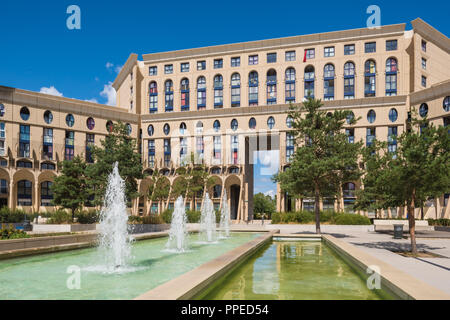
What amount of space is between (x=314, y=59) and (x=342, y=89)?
19.3 ft

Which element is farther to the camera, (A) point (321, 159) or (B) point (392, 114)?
(B) point (392, 114)

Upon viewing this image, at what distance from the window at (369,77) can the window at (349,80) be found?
1.59 meters

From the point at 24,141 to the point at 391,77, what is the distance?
4956 centimetres

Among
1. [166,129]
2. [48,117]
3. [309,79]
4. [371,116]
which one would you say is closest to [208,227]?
[371,116]

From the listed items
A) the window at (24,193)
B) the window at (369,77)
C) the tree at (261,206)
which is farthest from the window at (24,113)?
the tree at (261,206)

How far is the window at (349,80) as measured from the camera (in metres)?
53.0

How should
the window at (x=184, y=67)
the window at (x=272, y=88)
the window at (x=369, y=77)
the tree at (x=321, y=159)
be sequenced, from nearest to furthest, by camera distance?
1. the tree at (x=321, y=159)
2. the window at (x=369, y=77)
3. the window at (x=272, y=88)
4. the window at (x=184, y=67)

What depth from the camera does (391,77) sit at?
51812 mm

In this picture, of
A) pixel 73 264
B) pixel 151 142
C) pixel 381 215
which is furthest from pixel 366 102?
pixel 73 264

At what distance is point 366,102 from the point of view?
5122 cm

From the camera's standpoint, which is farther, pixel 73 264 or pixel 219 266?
pixel 73 264

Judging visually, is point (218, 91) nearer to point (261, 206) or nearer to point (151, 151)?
point (151, 151)

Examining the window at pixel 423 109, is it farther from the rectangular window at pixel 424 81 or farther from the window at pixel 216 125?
the window at pixel 216 125
